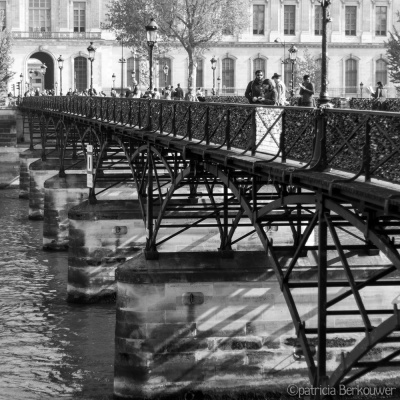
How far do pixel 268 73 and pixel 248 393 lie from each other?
99.8 metres

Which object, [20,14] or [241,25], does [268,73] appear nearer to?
[20,14]

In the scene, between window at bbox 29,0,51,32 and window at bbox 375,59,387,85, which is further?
window at bbox 375,59,387,85

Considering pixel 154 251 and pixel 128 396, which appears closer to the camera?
pixel 128 396

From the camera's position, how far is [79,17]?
11781 cm

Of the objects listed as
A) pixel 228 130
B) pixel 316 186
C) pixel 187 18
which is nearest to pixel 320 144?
pixel 316 186

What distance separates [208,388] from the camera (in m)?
22.9

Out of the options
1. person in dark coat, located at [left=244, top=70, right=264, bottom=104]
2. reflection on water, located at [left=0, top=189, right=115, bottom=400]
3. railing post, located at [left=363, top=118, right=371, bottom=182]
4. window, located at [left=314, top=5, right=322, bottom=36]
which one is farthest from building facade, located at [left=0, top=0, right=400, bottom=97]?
railing post, located at [left=363, top=118, right=371, bottom=182]

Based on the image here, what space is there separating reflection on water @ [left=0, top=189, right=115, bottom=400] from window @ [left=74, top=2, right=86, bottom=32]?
2982 inches

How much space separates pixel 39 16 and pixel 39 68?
5.29m

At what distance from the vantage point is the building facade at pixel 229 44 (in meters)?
117

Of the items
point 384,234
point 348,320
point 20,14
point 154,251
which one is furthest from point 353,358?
point 20,14

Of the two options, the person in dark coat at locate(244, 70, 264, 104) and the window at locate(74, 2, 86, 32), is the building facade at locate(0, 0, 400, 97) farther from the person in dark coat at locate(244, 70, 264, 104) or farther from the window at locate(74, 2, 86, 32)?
the person in dark coat at locate(244, 70, 264, 104)

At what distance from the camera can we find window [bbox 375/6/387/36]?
119m

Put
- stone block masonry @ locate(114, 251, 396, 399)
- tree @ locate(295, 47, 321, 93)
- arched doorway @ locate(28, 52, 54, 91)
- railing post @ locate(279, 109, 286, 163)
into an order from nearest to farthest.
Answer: railing post @ locate(279, 109, 286, 163)
stone block masonry @ locate(114, 251, 396, 399)
tree @ locate(295, 47, 321, 93)
arched doorway @ locate(28, 52, 54, 91)
